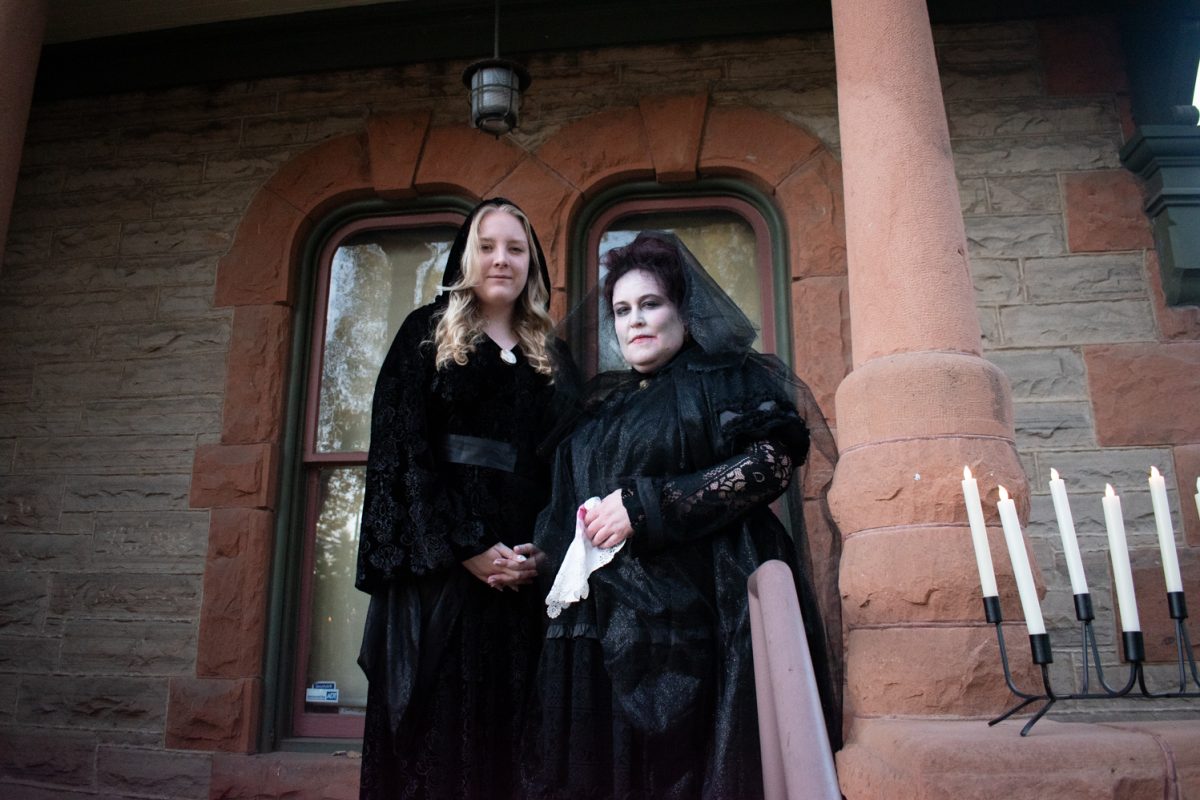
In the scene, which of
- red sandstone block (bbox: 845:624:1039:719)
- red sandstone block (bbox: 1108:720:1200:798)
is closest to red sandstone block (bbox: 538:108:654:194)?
red sandstone block (bbox: 845:624:1039:719)

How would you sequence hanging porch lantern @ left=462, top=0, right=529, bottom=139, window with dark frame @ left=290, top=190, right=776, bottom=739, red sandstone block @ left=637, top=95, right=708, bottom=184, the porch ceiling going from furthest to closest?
1. the porch ceiling
2. red sandstone block @ left=637, top=95, right=708, bottom=184
3. window with dark frame @ left=290, top=190, right=776, bottom=739
4. hanging porch lantern @ left=462, top=0, right=529, bottom=139

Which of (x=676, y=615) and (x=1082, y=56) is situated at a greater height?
(x=1082, y=56)

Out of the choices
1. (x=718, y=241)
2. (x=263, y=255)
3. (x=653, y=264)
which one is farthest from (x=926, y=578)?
(x=263, y=255)

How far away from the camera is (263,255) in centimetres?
397

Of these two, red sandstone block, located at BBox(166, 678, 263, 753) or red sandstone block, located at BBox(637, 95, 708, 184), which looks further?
red sandstone block, located at BBox(637, 95, 708, 184)

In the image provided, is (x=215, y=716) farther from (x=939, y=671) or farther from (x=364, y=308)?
(x=939, y=671)

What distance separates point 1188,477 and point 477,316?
8.04 ft

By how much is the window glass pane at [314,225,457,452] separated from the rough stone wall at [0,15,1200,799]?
409 mm

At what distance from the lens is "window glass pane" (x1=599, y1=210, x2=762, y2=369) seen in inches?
152

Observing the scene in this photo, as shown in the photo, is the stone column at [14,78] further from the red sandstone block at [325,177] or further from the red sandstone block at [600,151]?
the red sandstone block at [600,151]

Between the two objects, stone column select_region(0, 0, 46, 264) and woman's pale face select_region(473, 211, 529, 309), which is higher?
stone column select_region(0, 0, 46, 264)

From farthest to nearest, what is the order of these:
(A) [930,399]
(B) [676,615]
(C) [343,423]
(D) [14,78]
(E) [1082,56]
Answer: (C) [343,423]
(E) [1082,56]
(D) [14,78]
(A) [930,399]
(B) [676,615]

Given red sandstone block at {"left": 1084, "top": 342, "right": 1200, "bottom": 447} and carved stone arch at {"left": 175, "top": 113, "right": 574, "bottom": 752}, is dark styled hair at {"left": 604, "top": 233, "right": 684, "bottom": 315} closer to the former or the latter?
carved stone arch at {"left": 175, "top": 113, "right": 574, "bottom": 752}

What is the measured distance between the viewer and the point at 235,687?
3.51m
